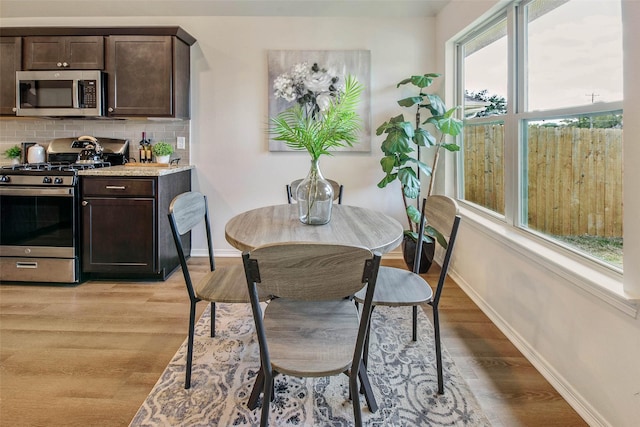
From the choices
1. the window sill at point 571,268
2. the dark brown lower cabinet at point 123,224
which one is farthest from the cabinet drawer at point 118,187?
the window sill at point 571,268

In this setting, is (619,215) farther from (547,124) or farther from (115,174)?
(115,174)

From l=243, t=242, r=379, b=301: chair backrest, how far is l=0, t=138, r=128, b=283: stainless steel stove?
2.69 m

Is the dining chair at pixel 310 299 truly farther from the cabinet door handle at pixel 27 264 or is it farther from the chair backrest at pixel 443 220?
the cabinet door handle at pixel 27 264

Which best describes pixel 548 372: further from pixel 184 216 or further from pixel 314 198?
pixel 184 216

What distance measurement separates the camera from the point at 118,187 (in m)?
3.27

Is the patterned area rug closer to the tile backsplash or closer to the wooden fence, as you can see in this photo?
the wooden fence

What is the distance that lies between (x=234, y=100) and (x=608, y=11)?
3.06 m

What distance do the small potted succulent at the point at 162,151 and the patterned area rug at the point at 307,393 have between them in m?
2.03

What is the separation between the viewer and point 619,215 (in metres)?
1.72

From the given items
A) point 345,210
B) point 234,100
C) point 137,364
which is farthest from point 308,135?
point 234,100

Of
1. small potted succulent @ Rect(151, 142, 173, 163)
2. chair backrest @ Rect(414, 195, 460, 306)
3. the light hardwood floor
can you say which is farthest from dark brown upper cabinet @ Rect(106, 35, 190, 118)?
chair backrest @ Rect(414, 195, 460, 306)

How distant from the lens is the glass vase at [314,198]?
6.45 feet

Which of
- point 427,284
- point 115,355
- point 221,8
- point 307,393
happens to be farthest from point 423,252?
point 221,8

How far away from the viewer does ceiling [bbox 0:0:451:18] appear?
3559 millimetres
